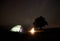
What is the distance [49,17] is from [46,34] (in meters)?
0.72

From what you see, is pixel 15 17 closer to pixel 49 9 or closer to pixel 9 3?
pixel 9 3

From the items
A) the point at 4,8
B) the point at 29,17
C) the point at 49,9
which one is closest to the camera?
the point at 29,17

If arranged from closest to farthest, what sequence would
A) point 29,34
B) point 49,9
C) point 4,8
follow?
1. point 29,34
2. point 49,9
3. point 4,8

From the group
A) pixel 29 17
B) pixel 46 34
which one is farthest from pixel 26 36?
pixel 29 17

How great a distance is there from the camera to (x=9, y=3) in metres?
1.90

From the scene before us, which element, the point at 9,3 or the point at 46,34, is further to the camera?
the point at 9,3

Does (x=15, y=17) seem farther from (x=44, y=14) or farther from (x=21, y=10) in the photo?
(x=44, y=14)

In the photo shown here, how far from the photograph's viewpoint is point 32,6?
1.81 metres

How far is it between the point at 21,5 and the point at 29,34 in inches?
36.3

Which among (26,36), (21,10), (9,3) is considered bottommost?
(26,36)

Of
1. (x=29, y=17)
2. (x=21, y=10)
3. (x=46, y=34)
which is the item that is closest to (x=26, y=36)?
(x=46, y=34)

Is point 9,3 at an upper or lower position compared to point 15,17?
upper

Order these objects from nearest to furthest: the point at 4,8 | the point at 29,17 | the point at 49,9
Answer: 1. the point at 29,17
2. the point at 49,9
3. the point at 4,8

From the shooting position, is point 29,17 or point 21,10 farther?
point 21,10
